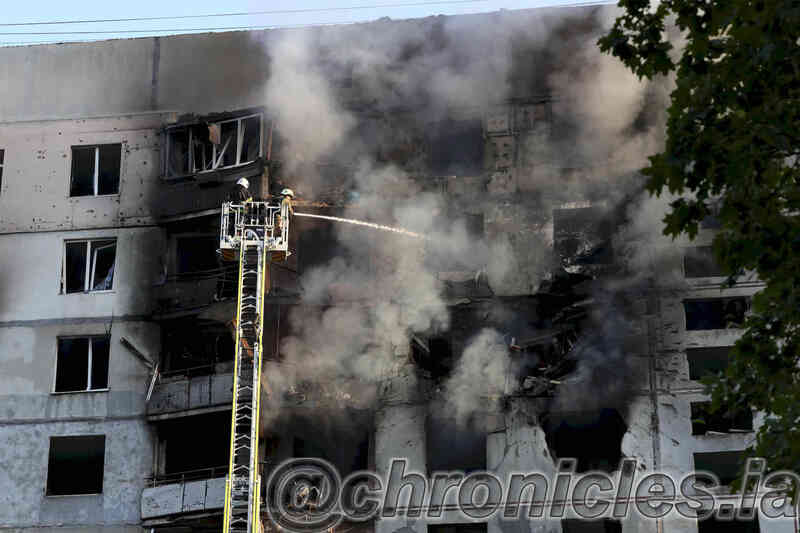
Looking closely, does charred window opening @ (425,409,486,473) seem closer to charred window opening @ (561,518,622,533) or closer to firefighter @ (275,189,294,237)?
charred window opening @ (561,518,622,533)

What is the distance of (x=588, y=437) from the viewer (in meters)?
34.8

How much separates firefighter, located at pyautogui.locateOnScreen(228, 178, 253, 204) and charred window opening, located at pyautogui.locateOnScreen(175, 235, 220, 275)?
2375mm

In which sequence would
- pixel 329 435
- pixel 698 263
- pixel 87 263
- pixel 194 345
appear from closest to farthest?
pixel 698 263 → pixel 329 435 → pixel 194 345 → pixel 87 263

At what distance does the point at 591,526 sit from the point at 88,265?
1560 cm

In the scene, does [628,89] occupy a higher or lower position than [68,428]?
higher

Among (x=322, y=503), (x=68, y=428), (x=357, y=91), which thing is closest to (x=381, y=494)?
(x=322, y=503)

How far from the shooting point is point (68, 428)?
37.0 meters

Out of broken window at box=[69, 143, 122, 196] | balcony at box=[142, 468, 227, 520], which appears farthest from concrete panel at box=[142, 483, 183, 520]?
broken window at box=[69, 143, 122, 196]

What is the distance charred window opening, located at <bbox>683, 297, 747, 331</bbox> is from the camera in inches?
1378

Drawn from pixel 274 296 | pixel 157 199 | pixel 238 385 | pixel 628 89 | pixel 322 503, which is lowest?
pixel 322 503

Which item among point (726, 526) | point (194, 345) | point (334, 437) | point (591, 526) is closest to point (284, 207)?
point (194, 345)

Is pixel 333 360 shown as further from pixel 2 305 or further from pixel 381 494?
pixel 2 305

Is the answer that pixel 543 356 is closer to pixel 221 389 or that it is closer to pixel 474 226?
pixel 474 226

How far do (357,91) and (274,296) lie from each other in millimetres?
6445
